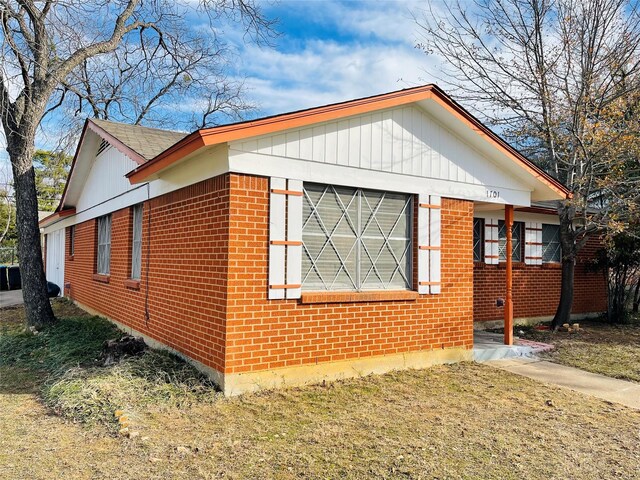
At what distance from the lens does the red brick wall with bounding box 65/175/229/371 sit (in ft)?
18.7

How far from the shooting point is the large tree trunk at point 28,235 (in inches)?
409

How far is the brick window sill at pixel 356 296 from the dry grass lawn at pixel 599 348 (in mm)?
3139

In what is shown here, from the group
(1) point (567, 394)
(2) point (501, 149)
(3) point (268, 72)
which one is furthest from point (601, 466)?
(3) point (268, 72)

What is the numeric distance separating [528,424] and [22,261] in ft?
34.2

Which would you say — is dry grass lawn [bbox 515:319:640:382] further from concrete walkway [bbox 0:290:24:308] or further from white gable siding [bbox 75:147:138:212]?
concrete walkway [bbox 0:290:24:308]

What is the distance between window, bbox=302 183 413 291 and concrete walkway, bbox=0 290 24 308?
44.2 feet

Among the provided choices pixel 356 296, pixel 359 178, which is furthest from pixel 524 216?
pixel 356 296

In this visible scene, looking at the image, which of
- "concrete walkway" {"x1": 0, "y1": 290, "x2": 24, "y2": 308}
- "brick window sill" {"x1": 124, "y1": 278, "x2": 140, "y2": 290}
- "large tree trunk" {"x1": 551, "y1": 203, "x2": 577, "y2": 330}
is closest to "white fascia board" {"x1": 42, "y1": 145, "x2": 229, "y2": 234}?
"brick window sill" {"x1": 124, "y1": 278, "x2": 140, "y2": 290}

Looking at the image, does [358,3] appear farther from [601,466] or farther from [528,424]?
[601,466]

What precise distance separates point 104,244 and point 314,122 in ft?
24.6

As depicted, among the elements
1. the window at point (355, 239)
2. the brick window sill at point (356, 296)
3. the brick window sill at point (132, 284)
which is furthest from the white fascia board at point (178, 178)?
the brick window sill at point (356, 296)

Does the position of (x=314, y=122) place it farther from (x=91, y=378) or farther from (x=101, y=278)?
(x=101, y=278)

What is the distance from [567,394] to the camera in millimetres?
6051

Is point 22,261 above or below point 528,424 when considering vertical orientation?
above
